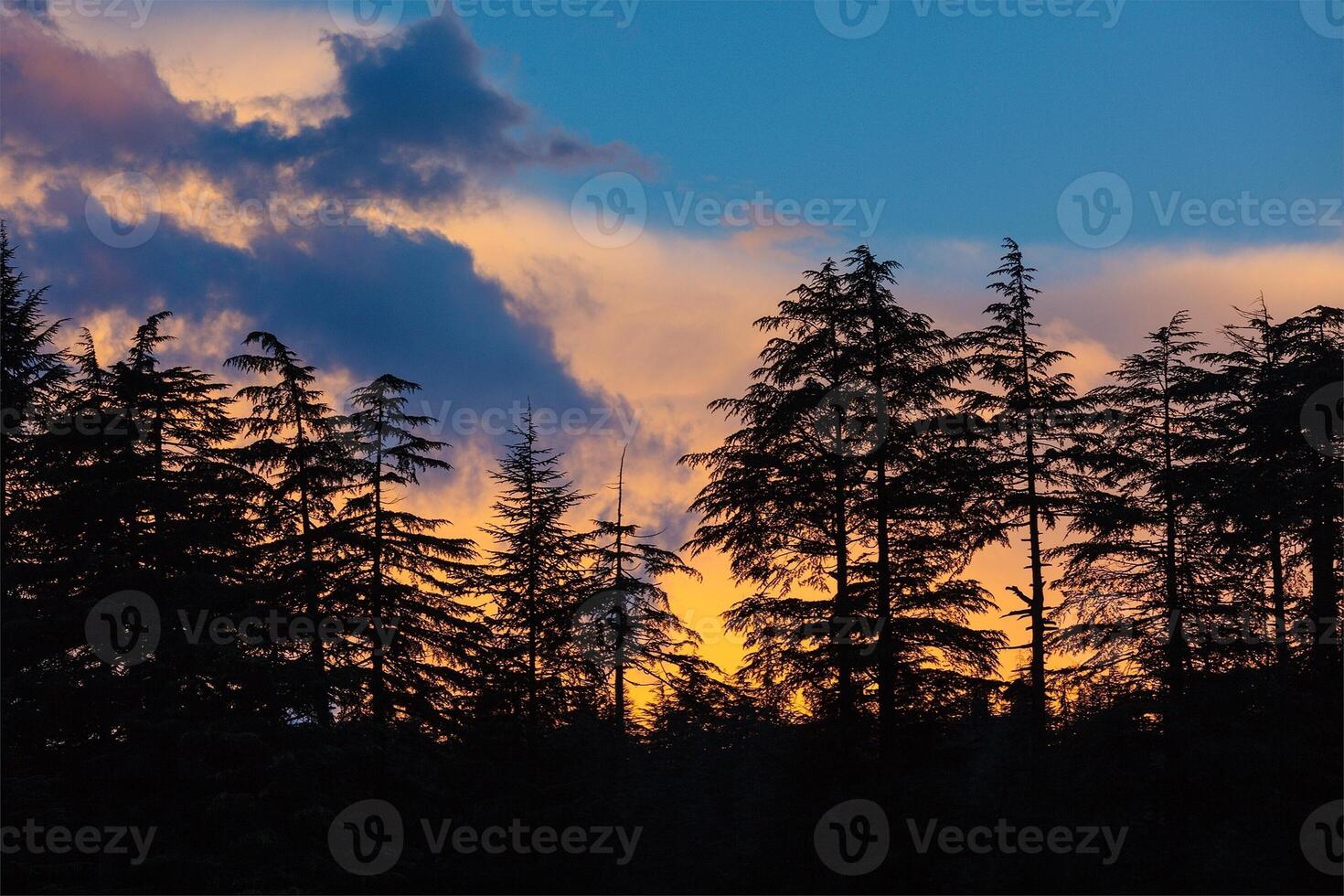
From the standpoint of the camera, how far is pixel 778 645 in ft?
105

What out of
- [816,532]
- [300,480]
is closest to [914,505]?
[816,532]

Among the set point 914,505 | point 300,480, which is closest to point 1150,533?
point 914,505

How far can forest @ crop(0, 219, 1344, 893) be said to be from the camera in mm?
29422

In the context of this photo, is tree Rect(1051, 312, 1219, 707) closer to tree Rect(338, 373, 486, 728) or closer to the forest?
the forest

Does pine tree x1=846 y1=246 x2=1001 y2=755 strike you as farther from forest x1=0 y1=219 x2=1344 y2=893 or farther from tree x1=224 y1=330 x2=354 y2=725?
tree x1=224 y1=330 x2=354 y2=725

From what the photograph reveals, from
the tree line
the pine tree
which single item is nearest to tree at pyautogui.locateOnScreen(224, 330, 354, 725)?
the tree line

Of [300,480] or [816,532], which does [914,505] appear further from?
[300,480]

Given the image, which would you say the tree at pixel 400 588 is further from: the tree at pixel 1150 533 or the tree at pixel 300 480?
the tree at pixel 1150 533

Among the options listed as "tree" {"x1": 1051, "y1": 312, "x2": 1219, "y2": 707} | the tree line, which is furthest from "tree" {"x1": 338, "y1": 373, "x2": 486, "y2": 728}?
"tree" {"x1": 1051, "y1": 312, "x2": 1219, "y2": 707}

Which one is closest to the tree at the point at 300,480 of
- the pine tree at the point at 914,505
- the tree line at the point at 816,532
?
the tree line at the point at 816,532

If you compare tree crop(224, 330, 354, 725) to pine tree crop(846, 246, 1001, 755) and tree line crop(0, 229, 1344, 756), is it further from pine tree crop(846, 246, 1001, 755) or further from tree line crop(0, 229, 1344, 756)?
pine tree crop(846, 246, 1001, 755)

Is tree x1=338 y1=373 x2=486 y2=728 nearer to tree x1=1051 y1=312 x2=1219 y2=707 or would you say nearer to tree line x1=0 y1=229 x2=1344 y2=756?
tree line x1=0 y1=229 x2=1344 y2=756

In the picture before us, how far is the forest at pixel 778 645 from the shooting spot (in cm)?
2942

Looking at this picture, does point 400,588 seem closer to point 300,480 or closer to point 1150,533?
point 300,480
